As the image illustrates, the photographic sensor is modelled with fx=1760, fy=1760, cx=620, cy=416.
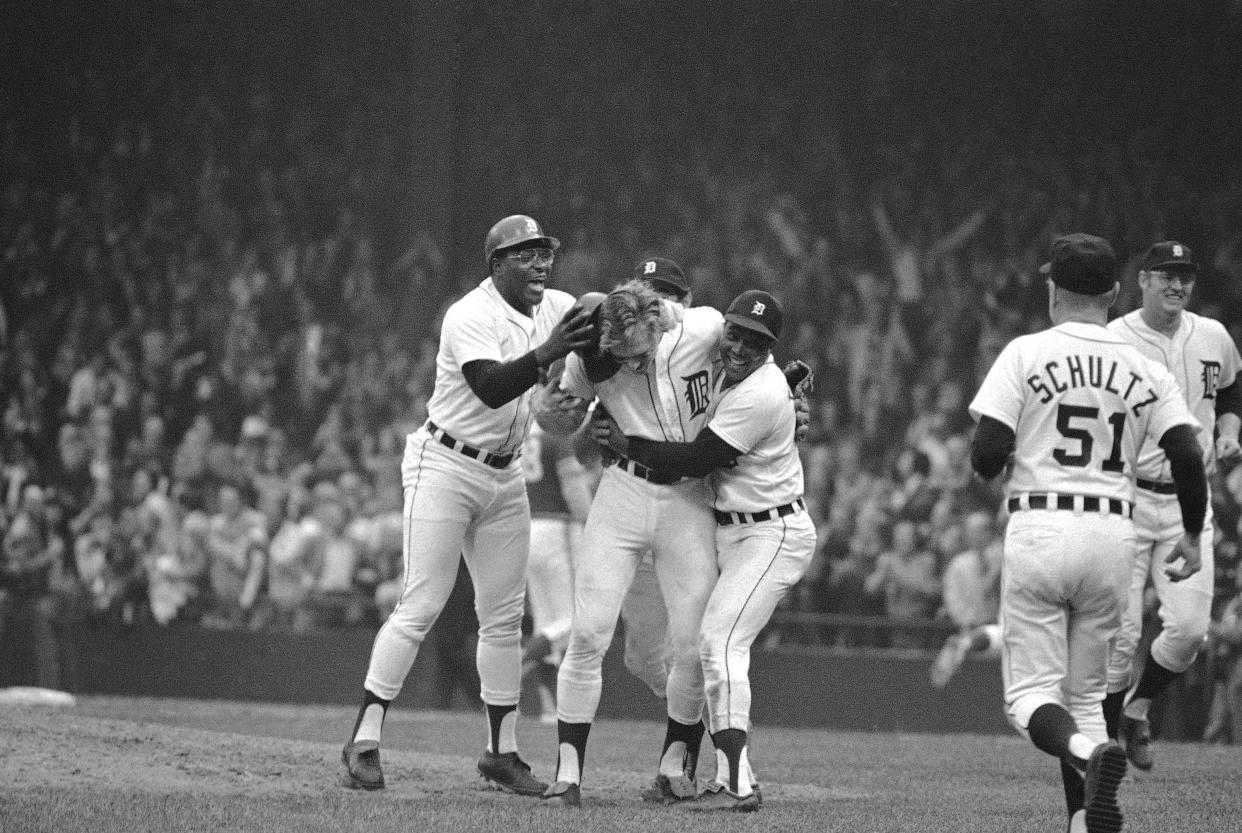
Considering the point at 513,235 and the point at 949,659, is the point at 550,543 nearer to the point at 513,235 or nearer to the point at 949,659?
the point at 949,659

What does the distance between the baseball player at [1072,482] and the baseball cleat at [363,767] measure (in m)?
2.32

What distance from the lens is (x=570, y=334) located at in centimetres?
588

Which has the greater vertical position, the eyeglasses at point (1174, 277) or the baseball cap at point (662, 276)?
the eyeglasses at point (1174, 277)

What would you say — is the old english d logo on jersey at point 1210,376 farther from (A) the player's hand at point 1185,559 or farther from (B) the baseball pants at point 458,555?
(B) the baseball pants at point 458,555

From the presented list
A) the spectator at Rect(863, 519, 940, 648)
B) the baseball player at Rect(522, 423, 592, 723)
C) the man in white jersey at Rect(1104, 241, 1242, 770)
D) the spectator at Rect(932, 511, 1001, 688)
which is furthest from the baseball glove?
the spectator at Rect(863, 519, 940, 648)

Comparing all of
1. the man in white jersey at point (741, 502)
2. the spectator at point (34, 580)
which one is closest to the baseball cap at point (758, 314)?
the man in white jersey at point (741, 502)

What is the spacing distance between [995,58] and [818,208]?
2.15m

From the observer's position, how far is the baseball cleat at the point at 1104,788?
4.61 meters

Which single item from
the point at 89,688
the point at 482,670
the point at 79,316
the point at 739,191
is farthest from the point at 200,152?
the point at 482,670

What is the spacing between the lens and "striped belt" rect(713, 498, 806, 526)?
620cm

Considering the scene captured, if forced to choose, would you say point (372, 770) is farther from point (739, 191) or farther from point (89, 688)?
point (739, 191)

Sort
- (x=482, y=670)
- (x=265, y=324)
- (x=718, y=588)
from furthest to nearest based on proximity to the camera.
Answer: (x=265, y=324) < (x=482, y=670) < (x=718, y=588)

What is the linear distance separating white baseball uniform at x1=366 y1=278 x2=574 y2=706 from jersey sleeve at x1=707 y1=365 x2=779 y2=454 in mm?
841

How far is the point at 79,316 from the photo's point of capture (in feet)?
61.7
